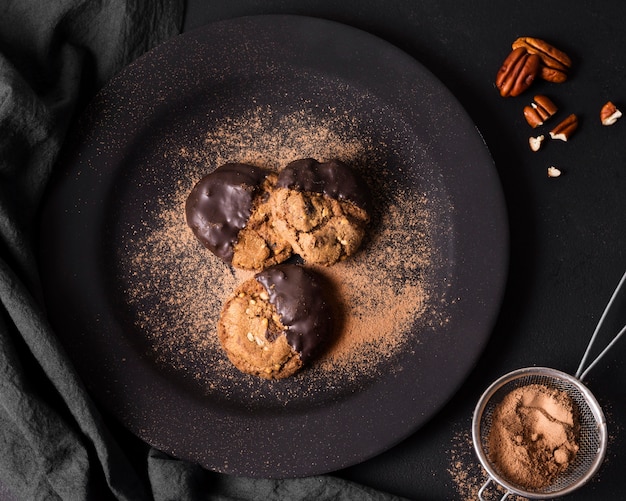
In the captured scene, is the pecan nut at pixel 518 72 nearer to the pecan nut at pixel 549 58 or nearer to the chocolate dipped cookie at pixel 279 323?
the pecan nut at pixel 549 58

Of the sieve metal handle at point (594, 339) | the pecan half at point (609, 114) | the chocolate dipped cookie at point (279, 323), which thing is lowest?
the sieve metal handle at point (594, 339)

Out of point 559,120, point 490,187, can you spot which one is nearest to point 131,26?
point 490,187

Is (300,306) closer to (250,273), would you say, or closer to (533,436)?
(250,273)

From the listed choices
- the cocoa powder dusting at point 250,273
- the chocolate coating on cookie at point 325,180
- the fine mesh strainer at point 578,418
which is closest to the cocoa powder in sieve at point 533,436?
the fine mesh strainer at point 578,418

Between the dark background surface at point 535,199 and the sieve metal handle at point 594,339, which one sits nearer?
the sieve metal handle at point 594,339

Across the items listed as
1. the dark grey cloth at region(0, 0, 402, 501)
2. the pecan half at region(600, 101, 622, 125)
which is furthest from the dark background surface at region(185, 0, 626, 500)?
the dark grey cloth at region(0, 0, 402, 501)

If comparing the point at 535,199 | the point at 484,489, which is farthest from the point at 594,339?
the point at 484,489
